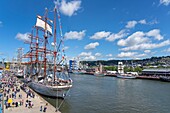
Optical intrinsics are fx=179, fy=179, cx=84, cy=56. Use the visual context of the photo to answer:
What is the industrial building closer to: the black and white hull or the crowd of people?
the black and white hull

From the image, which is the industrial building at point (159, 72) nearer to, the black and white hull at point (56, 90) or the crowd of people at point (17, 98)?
the black and white hull at point (56, 90)

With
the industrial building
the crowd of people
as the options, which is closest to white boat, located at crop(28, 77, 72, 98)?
the crowd of people

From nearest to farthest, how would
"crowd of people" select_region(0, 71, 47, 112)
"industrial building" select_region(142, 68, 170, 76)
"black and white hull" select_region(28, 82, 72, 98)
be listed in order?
"crowd of people" select_region(0, 71, 47, 112) < "black and white hull" select_region(28, 82, 72, 98) < "industrial building" select_region(142, 68, 170, 76)

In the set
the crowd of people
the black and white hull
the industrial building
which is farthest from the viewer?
the industrial building

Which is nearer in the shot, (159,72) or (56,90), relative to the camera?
(56,90)

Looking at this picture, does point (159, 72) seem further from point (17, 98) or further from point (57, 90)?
point (17, 98)

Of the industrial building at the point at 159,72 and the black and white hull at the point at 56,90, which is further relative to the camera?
the industrial building at the point at 159,72

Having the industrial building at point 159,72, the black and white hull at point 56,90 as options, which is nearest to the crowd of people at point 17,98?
the black and white hull at point 56,90

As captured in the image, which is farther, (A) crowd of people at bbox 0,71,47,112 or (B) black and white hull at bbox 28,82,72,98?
(B) black and white hull at bbox 28,82,72,98

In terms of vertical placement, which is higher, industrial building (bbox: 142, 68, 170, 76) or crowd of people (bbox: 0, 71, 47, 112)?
industrial building (bbox: 142, 68, 170, 76)

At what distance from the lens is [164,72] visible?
123 metres

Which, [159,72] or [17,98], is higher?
[159,72]

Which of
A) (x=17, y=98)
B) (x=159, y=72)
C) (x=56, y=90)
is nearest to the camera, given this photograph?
(x=17, y=98)

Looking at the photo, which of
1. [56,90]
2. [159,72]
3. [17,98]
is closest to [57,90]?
[56,90]
